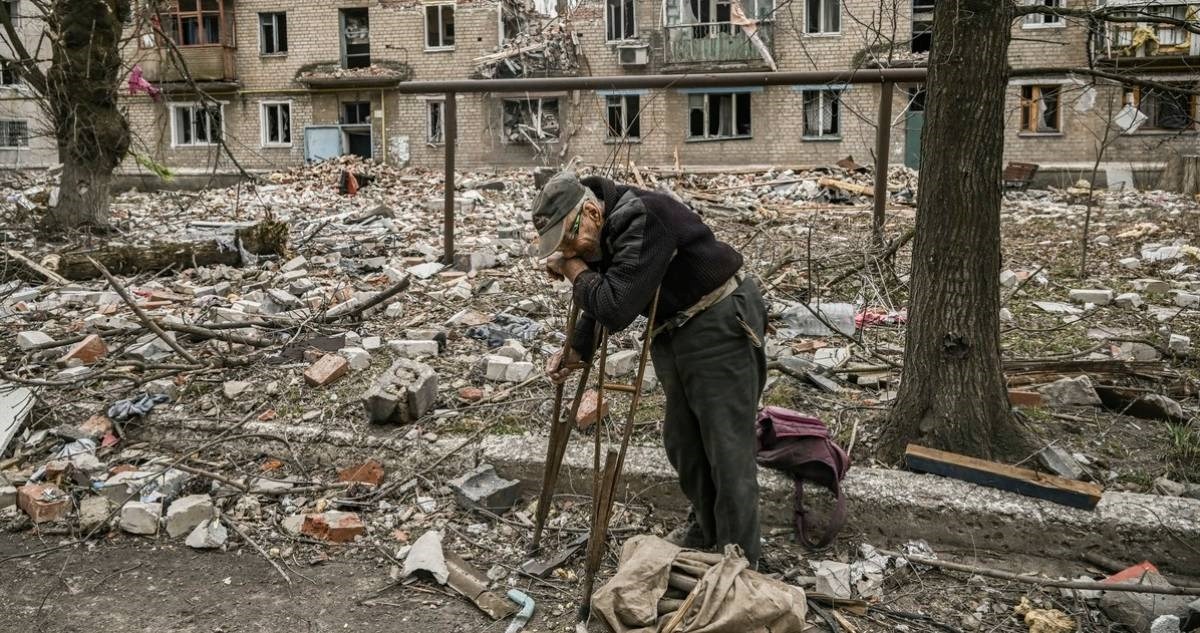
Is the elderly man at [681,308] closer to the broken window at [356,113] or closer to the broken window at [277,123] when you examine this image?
the broken window at [356,113]

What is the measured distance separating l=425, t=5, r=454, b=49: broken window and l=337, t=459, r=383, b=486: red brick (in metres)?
24.8

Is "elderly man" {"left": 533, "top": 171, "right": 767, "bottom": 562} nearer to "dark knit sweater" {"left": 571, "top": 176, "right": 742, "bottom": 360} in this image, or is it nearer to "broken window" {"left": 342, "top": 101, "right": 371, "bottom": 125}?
"dark knit sweater" {"left": 571, "top": 176, "right": 742, "bottom": 360}

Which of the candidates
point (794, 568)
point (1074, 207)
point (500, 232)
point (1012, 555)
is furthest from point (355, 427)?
point (1074, 207)

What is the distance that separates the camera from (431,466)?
14.3 feet

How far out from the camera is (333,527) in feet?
12.8

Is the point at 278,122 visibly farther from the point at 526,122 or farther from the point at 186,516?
the point at 186,516

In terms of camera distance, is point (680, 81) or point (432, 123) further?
point (432, 123)

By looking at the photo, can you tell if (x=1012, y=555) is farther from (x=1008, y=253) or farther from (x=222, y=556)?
(x=1008, y=253)

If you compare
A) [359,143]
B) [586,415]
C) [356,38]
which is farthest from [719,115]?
[586,415]

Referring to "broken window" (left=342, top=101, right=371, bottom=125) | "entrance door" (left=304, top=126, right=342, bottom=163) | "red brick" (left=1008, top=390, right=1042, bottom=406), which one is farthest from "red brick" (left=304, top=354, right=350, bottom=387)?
"broken window" (left=342, top=101, right=371, bottom=125)

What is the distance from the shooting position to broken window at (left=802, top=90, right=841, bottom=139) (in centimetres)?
2481

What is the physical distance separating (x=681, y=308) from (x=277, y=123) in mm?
28550

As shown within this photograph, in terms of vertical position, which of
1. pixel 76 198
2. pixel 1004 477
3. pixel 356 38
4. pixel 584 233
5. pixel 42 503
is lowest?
pixel 42 503

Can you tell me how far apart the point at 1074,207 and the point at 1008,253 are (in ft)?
24.9
